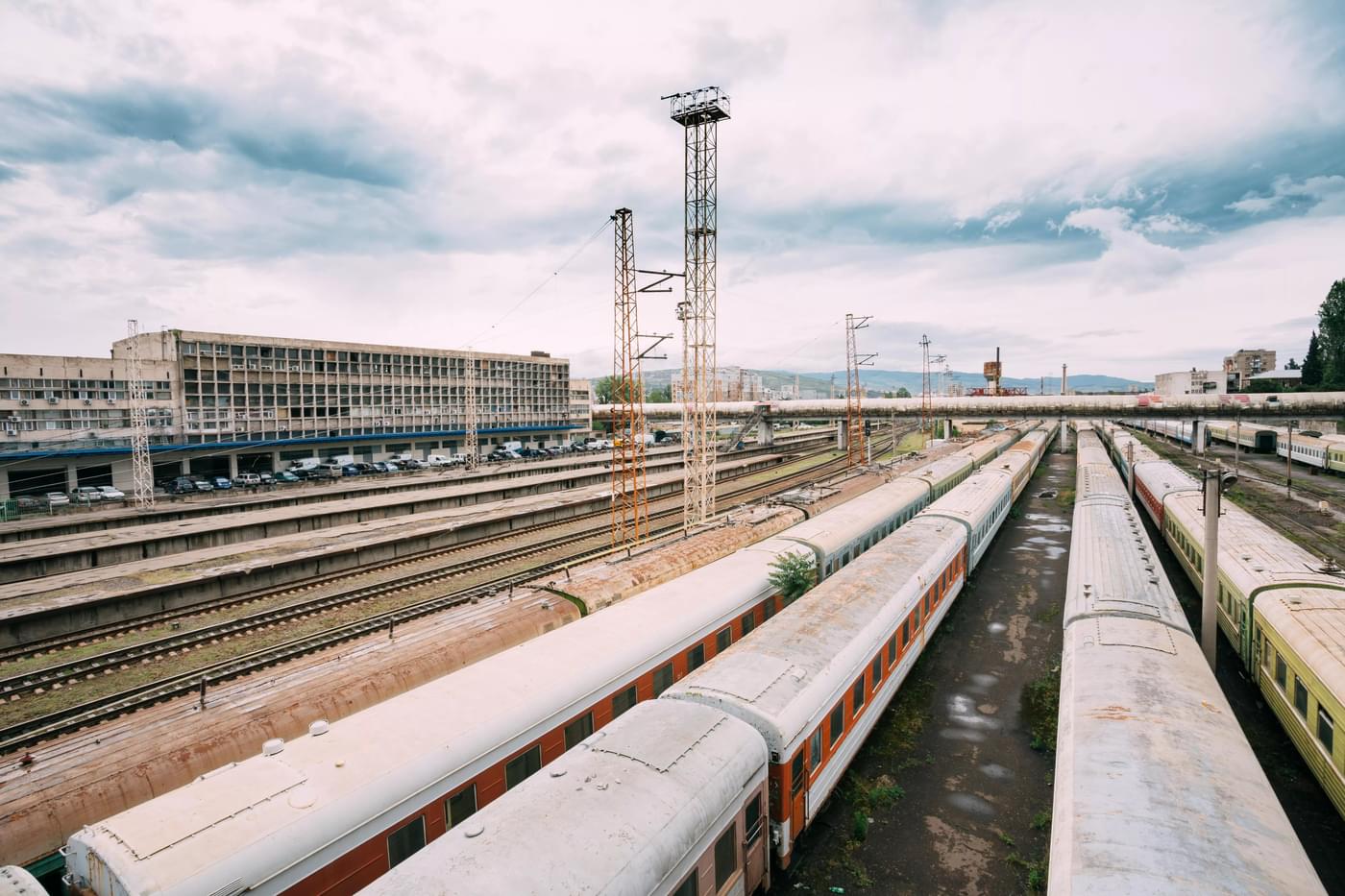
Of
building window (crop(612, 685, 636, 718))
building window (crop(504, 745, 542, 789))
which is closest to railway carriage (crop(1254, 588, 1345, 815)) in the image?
building window (crop(612, 685, 636, 718))

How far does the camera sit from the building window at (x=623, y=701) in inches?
463

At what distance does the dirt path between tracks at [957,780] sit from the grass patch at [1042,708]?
0.03 metres

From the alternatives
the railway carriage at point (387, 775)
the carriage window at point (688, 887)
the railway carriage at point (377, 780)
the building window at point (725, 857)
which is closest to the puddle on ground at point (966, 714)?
the railway carriage at point (387, 775)

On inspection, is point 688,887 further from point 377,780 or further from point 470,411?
point 470,411

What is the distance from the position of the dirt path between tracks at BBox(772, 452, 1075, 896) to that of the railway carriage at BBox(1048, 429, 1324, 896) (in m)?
2.79

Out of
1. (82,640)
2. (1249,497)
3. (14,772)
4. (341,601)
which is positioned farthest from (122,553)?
(1249,497)

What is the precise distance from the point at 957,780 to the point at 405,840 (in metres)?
11.4

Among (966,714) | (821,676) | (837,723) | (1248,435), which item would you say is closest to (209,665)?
(821,676)

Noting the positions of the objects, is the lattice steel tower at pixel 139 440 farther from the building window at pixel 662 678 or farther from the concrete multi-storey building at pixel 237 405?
the building window at pixel 662 678

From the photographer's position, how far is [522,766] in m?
9.90

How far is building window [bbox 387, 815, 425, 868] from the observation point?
26.6 ft

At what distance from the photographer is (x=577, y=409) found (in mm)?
105750

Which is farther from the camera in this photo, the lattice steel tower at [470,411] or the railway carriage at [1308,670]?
the lattice steel tower at [470,411]

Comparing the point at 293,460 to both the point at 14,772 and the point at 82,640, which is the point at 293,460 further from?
the point at 14,772
